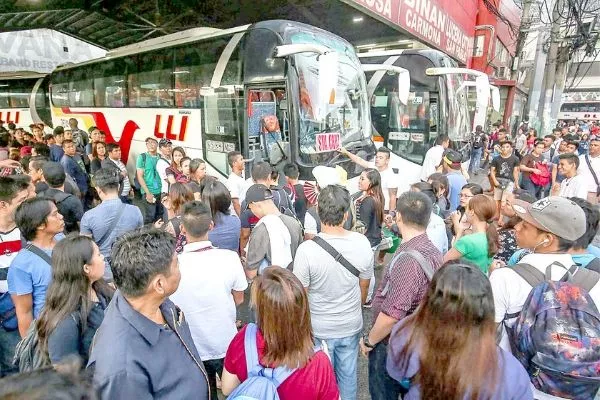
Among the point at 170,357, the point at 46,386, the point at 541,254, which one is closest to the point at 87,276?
the point at 170,357

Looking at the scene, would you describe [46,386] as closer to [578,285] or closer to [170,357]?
[170,357]

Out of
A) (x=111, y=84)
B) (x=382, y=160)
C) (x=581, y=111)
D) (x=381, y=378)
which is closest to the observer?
(x=381, y=378)

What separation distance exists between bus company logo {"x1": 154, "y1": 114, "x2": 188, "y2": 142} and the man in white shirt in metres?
5.61

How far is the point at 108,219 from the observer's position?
292 centimetres

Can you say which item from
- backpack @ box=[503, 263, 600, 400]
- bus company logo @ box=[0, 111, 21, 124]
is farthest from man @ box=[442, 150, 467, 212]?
bus company logo @ box=[0, 111, 21, 124]

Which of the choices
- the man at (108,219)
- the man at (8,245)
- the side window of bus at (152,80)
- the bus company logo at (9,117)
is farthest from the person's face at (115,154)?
the bus company logo at (9,117)

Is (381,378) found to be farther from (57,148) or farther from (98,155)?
(57,148)

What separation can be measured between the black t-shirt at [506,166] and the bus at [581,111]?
119 feet

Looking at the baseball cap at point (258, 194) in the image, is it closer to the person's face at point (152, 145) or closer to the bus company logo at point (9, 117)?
the person's face at point (152, 145)

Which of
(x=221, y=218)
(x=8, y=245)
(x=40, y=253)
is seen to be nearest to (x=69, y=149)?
(x=8, y=245)

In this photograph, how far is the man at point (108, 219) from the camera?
9.52 feet

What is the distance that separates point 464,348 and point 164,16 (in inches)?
496

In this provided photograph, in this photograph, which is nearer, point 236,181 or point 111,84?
point 236,181

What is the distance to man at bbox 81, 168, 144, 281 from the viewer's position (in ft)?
9.52
